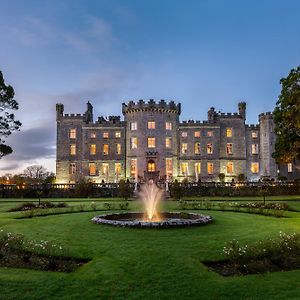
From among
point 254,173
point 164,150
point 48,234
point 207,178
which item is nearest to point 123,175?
point 164,150

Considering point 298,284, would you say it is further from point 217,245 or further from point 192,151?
point 192,151

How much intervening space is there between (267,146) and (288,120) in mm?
27702

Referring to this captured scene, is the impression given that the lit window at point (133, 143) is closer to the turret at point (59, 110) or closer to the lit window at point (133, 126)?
the lit window at point (133, 126)

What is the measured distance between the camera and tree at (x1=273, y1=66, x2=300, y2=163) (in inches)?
1340

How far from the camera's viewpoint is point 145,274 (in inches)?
390

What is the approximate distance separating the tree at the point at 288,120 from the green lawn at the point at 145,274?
2123 centimetres

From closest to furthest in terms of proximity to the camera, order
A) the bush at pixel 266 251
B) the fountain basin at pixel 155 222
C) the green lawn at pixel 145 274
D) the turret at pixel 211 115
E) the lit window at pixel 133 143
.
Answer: the green lawn at pixel 145 274 → the bush at pixel 266 251 → the fountain basin at pixel 155 222 → the lit window at pixel 133 143 → the turret at pixel 211 115

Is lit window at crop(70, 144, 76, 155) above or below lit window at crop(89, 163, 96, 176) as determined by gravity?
above

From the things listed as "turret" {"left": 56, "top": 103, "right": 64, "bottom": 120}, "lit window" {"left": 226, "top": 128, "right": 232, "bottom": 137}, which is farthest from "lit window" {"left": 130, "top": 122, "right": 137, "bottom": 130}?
"lit window" {"left": 226, "top": 128, "right": 232, "bottom": 137}

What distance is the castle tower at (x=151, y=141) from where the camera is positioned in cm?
5719

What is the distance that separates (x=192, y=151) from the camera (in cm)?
6250

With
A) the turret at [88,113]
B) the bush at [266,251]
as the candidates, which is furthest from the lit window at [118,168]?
the bush at [266,251]

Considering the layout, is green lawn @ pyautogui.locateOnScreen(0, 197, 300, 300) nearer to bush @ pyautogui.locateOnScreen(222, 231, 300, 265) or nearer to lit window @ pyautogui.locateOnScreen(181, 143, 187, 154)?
bush @ pyautogui.locateOnScreen(222, 231, 300, 265)

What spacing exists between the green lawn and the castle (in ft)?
145
